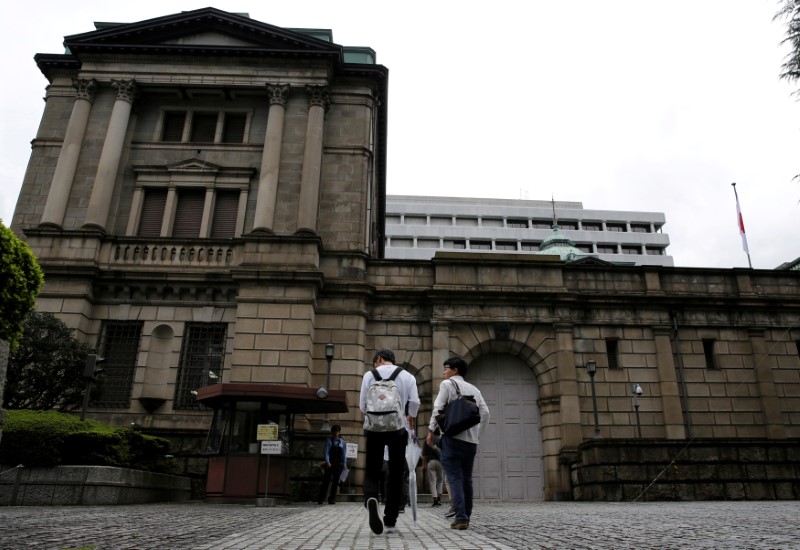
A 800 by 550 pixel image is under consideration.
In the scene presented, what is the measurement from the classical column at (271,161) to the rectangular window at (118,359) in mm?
5719

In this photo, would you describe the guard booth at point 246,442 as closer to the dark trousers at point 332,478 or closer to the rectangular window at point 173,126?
the dark trousers at point 332,478

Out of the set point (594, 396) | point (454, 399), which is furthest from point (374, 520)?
point (594, 396)

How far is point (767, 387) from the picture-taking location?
21.7 m

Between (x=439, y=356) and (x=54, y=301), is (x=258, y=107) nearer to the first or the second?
(x=54, y=301)

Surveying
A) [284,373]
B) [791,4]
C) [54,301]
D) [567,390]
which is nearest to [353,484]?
[284,373]

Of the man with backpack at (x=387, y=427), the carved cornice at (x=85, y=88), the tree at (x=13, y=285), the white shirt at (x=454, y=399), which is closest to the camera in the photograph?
the man with backpack at (x=387, y=427)

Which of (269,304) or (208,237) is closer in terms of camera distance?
(269,304)

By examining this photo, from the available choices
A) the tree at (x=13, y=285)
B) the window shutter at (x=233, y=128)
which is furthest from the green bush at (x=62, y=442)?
the window shutter at (x=233, y=128)

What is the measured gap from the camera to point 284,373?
19.7 m

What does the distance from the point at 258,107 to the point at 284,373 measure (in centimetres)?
1190

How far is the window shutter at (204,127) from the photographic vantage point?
25.2m

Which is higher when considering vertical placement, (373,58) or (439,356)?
(373,58)

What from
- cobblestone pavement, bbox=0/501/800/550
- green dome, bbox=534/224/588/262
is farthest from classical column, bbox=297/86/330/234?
green dome, bbox=534/224/588/262

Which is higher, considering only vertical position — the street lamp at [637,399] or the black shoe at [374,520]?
the street lamp at [637,399]
